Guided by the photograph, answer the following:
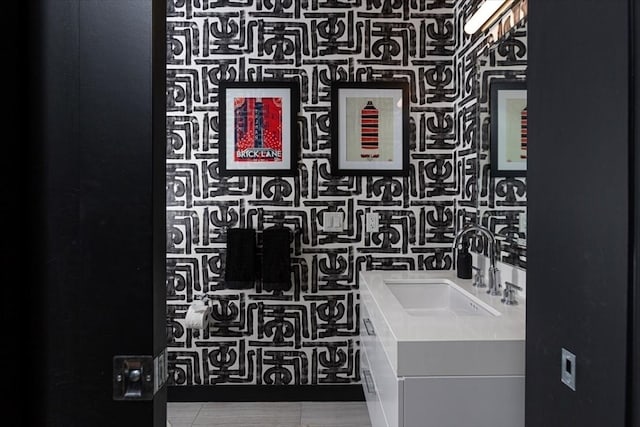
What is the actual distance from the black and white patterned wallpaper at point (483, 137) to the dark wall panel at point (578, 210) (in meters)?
0.71

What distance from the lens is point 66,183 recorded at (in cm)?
73

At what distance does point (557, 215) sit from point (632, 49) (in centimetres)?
34

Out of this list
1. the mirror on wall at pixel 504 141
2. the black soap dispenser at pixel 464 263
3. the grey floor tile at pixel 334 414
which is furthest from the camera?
the grey floor tile at pixel 334 414

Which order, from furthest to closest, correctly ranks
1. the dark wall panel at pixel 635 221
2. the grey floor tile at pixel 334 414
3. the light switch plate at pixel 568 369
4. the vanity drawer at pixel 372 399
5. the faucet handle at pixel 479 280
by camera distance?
the grey floor tile at pixel 334 414 < the faucet handle at pixel 479 280 < the vanity drawer at pixel 372 399 < the light switch plate at pixel 568 369 < the dark wall panel at pixel 635 221

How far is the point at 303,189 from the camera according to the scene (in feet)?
8.83

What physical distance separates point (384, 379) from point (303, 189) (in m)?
1.36

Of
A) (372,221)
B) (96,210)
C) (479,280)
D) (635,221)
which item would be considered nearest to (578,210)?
(635,221)

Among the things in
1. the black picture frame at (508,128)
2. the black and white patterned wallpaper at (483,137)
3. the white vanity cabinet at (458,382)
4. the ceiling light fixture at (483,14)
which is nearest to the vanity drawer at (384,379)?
the white vanity cabinet at (458,382)

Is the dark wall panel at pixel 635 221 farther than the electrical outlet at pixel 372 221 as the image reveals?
No

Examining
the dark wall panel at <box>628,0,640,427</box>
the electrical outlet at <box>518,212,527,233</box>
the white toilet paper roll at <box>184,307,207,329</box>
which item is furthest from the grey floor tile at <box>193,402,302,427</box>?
the dark wall panel at <box>628,0,640,427</box>

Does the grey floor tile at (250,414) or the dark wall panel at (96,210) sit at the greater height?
the dark wall panel at (96,210)

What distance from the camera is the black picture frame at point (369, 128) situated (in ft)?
8.73

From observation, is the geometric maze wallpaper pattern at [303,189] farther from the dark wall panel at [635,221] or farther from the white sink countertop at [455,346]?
the dark wall panel at [635,221]

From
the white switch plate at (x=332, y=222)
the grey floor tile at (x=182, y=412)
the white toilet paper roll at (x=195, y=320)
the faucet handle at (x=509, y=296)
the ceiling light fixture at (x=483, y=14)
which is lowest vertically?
the grey floor tile at (x=182, y=412)
